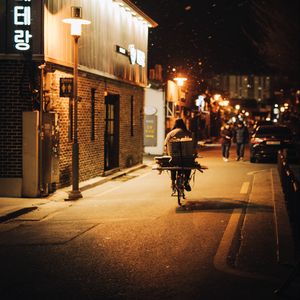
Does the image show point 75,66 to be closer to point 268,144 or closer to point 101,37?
point 101,37

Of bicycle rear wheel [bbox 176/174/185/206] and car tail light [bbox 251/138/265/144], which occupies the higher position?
car tail light [bbox 251/138/265/144]

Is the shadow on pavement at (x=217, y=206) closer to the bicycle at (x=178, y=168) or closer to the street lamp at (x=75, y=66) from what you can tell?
the bicycle at (x=178, y=168)

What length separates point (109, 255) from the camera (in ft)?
26.0

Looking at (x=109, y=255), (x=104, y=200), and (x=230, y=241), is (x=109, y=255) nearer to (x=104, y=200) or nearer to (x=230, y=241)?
(x=230, y=241)

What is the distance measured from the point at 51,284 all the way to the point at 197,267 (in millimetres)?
1858

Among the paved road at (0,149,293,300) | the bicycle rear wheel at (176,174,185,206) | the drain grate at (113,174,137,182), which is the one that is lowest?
the drain grate at (113,174,137,182)

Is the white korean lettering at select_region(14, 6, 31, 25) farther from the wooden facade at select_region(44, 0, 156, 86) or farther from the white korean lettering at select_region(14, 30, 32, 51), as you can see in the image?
the wooden facade at select_region(44, 0, 156, 86)

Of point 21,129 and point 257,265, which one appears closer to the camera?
point 257,265

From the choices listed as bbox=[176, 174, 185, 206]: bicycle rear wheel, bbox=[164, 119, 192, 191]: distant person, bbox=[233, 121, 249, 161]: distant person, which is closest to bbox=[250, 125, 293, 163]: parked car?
bbox=[233, 121, 249, 161]: distant person

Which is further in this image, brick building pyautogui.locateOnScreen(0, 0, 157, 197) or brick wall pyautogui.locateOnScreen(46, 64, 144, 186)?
brick wall pyautogui.locateOnScreen(46, 64, 144, 186)

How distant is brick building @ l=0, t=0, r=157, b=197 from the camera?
13859mm

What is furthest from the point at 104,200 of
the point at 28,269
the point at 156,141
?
the point at 156,141

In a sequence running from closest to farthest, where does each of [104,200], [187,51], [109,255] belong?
[109,255], [104,200], [187,51]

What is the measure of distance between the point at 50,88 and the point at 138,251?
742 centimetres
